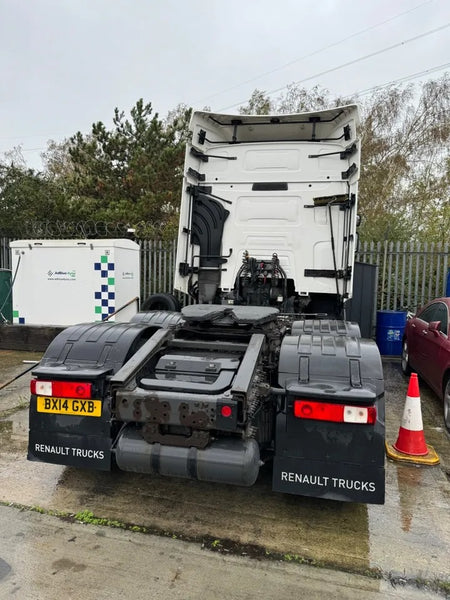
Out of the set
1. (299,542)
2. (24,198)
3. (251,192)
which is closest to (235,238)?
(251,192)

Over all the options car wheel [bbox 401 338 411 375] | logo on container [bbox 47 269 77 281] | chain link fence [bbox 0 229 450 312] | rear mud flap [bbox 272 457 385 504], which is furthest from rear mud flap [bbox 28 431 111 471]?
chain link fence [bbox 0 229 450 312]

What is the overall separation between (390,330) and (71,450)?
6.46 metres

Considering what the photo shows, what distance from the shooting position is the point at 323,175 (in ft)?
16.9

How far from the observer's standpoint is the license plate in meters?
2.92

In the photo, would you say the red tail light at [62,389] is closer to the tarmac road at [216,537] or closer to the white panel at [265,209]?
the tarmac road at [216,537]

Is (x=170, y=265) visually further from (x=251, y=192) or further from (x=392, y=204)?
(x=392, y=204)

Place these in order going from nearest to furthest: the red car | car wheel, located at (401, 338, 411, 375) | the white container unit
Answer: the red car → car wheel, located at (401, 338, 411, 375) → the white container unit

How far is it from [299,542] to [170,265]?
769 centimetres

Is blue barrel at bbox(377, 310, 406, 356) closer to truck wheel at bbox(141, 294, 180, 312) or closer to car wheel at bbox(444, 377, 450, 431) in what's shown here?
car wheel at bbox(444, 377, 450, 431)

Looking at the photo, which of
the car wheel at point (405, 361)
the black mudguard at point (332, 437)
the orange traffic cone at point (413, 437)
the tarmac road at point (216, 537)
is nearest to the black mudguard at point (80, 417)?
the tarmac road at point (216, 537)

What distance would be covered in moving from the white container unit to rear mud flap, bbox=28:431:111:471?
488 cm

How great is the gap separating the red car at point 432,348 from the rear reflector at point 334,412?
2.66 meters

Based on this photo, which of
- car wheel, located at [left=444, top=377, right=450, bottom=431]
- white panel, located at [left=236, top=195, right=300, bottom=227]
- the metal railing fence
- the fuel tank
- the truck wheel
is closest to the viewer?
the fuel tank

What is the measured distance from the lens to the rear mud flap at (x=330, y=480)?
2.62 m
